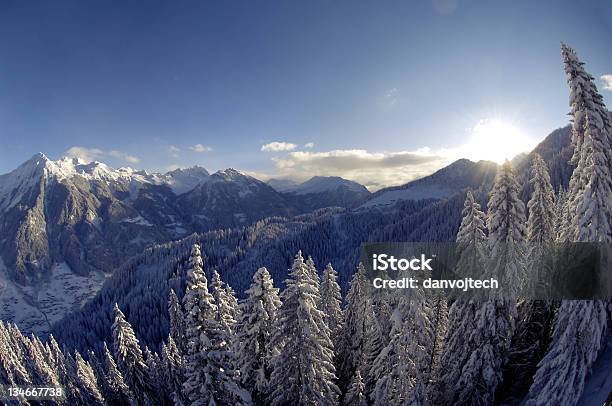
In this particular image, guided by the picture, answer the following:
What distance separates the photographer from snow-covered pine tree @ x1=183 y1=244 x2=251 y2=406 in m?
18.5

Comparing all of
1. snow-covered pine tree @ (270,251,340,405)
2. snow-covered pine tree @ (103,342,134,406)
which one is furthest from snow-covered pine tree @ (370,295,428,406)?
snow-covered pine tree @ (103,342,134,406)

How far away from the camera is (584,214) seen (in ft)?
48.0

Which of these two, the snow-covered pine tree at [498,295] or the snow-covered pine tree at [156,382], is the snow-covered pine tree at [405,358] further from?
the snow-covered pine tree at [156,382]

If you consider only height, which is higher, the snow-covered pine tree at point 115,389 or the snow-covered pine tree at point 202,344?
the snow-covered pine tree at point 202,344

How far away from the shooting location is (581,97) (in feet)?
48.4

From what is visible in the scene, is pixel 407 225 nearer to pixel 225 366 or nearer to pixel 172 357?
pixel 172 357

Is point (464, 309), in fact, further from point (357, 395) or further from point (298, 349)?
point (298, 349)

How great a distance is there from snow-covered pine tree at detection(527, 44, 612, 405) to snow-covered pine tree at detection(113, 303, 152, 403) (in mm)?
34812

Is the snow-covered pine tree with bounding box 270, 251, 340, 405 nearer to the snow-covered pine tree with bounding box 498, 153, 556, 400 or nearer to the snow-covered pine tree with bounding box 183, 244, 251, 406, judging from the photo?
the snow-covered pine tree with bounding box 183, 244, 251, 406

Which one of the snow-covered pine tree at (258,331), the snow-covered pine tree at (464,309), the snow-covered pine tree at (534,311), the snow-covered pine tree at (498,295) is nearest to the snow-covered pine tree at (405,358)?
the snow-covered pine tree at (464,309)

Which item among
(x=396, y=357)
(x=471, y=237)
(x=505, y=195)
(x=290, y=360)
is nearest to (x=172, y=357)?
(x=290, y=360)

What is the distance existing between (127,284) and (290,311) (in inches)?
7224

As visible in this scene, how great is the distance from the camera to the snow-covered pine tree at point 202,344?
18.5 metres

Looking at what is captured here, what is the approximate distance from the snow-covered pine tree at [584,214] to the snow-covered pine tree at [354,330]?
14700 millimetres
